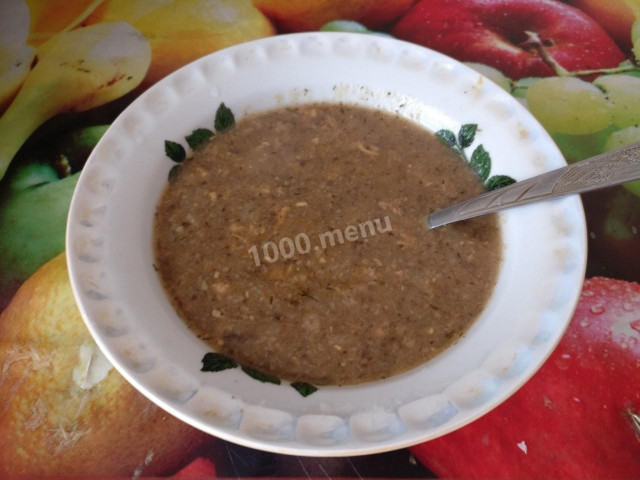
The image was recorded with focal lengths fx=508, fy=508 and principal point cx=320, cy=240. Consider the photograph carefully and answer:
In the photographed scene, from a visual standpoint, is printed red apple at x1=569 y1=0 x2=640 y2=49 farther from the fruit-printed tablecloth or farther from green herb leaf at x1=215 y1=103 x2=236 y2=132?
green herb leaf at x1=215 y1=103 x2=236 y2=132

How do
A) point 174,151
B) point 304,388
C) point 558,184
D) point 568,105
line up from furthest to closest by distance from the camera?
point 568,105
point 174,151
point 558,184
point 304,388

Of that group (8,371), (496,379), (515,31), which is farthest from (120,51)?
(496,379)

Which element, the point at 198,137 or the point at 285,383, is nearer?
the point at 285,383

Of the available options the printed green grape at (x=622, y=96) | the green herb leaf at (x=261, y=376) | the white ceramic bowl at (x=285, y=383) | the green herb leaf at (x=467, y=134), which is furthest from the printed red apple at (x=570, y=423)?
the printed green grape at (x=622, y=96)

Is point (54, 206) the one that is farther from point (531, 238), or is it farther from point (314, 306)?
point (531, 238)

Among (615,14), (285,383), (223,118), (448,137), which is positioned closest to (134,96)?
(223,118)

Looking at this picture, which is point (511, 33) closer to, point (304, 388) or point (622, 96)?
point (622, 96)

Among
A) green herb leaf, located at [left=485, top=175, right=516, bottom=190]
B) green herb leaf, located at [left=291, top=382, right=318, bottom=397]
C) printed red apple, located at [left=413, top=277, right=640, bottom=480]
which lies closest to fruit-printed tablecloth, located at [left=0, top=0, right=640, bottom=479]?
printed red apple, located at [left=413, top=277, right=640, bottom=480]
